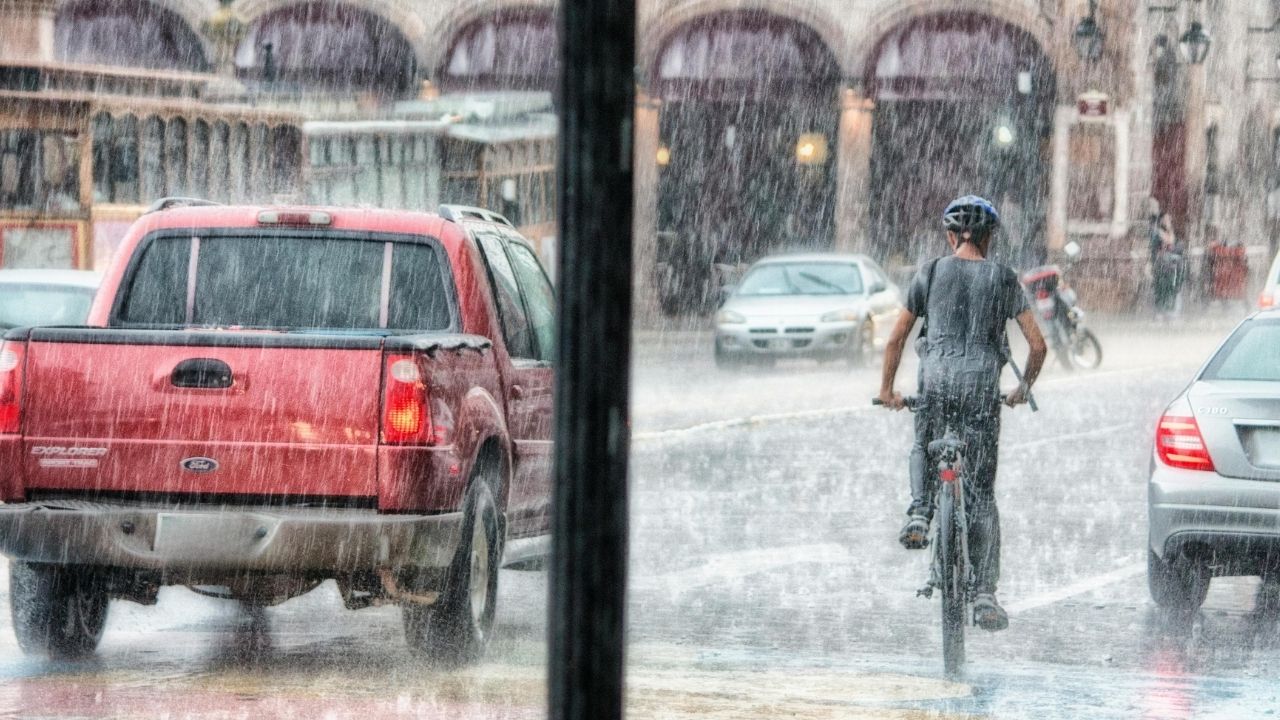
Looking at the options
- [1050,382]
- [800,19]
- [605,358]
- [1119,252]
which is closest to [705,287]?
[800,19]

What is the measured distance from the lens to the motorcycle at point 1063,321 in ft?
75.8

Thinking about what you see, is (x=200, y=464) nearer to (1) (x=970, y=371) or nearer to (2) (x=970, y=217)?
(1) (x=970, y=371)

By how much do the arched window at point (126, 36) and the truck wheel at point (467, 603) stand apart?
2643 centimetres

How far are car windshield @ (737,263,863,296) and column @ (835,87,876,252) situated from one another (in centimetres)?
1115

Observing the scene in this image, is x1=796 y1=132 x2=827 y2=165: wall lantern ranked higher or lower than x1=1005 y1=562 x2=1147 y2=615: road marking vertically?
higher

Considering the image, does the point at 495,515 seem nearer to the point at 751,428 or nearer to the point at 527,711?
the point at 527,711

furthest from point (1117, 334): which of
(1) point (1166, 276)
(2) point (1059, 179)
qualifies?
(2) point (1059, 179)

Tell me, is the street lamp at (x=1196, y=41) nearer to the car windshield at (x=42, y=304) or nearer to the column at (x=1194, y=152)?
the column at (x=1194, y=152)

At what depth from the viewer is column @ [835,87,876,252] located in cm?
3456

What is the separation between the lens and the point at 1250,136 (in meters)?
45.9

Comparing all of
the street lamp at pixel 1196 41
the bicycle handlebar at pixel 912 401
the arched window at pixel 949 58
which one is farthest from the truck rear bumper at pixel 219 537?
the arched window at pixel 949 58

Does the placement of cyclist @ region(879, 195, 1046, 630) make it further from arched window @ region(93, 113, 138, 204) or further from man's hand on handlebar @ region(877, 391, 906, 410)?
arched window @ region(93, 113, 138, 204)

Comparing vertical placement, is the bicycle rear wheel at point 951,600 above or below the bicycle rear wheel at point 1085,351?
above

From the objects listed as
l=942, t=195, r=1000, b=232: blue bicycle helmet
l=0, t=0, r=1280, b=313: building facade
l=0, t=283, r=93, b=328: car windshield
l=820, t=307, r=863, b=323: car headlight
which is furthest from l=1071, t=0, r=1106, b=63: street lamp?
l=942, t=195, r=1000, b=232: blue bicycle helmet
